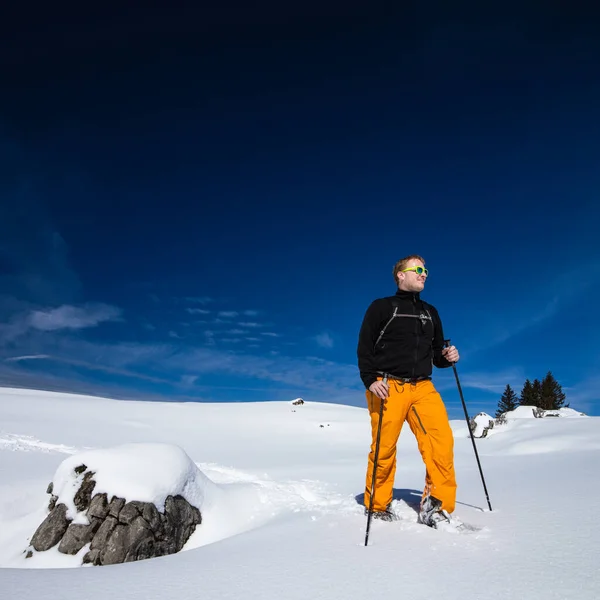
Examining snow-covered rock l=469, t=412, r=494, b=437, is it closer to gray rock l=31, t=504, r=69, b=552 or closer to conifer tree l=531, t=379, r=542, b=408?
gray rock l=31, t=504, r=69, b=552

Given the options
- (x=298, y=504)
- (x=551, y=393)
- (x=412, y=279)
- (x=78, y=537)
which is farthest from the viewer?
(x=551, y=393)

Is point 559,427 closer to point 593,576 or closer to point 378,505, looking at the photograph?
point 378,505

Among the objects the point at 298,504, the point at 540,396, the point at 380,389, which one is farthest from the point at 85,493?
the point at 540,396

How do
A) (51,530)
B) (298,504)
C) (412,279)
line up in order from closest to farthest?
(412,279)
(51,530)
(298,504)

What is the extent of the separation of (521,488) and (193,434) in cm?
1400

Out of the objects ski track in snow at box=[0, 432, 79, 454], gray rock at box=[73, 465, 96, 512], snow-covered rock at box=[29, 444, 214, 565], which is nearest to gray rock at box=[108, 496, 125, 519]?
snow-covered rock at box=[29, 444, 214, 565]

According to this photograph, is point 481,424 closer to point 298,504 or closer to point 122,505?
point 298,504

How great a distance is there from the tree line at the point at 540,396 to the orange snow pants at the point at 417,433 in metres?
49.6

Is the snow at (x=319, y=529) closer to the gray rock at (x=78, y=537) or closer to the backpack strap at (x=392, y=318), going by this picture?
the gray rock at (x=78, y=537)

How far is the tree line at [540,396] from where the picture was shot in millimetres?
47500

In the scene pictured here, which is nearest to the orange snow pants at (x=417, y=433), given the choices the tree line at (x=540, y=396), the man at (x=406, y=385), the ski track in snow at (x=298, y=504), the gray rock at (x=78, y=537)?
the man at (x=406, y=385)

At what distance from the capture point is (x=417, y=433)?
12.8 ft

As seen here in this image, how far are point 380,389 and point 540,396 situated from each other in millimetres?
54641

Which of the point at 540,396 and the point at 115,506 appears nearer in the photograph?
the point at 115,506
